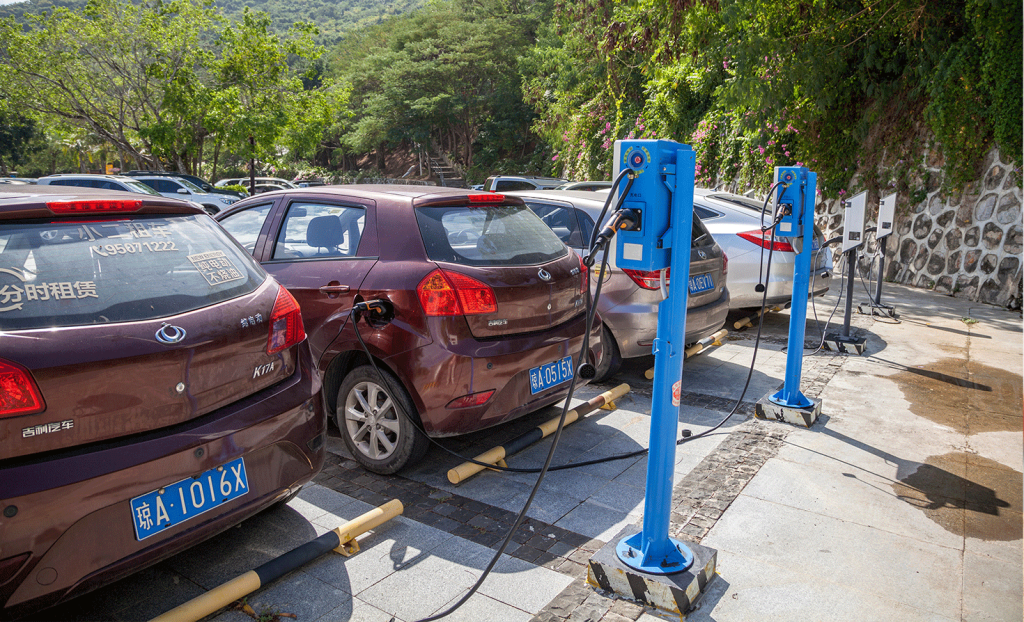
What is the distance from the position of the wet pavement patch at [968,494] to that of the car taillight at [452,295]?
2555mm

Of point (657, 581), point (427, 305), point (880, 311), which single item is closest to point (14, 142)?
point (880, 311)

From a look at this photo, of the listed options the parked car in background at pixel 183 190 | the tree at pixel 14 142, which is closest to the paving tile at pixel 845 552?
the parked car in background at pixel 183 190

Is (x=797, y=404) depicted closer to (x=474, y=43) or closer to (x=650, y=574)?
(x=650, y=574)

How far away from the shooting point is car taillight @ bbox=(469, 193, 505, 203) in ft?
13.9

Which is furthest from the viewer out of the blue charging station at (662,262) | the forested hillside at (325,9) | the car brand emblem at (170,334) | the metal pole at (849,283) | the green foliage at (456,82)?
the forested hillside at (325,9)

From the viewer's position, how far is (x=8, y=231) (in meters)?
2.46

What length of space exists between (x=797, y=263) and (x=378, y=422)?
118 inches

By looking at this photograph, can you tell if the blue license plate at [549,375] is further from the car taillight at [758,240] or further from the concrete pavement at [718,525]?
the car taillight at [758,240]

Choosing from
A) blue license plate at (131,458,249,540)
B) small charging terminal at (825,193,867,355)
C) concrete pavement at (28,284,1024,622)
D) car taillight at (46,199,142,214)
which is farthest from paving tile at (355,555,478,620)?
small charging terminal at (825,193,867,355)

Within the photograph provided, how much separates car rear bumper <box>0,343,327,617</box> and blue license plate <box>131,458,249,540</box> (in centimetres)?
2

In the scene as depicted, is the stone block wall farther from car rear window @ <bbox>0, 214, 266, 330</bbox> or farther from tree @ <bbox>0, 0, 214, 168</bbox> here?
tree @ <bbox>0, 0, 214, 168</bbox>

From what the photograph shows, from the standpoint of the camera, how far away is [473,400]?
3.77 metres

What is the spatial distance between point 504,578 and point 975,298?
31.9ft

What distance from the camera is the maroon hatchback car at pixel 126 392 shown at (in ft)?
7.28
